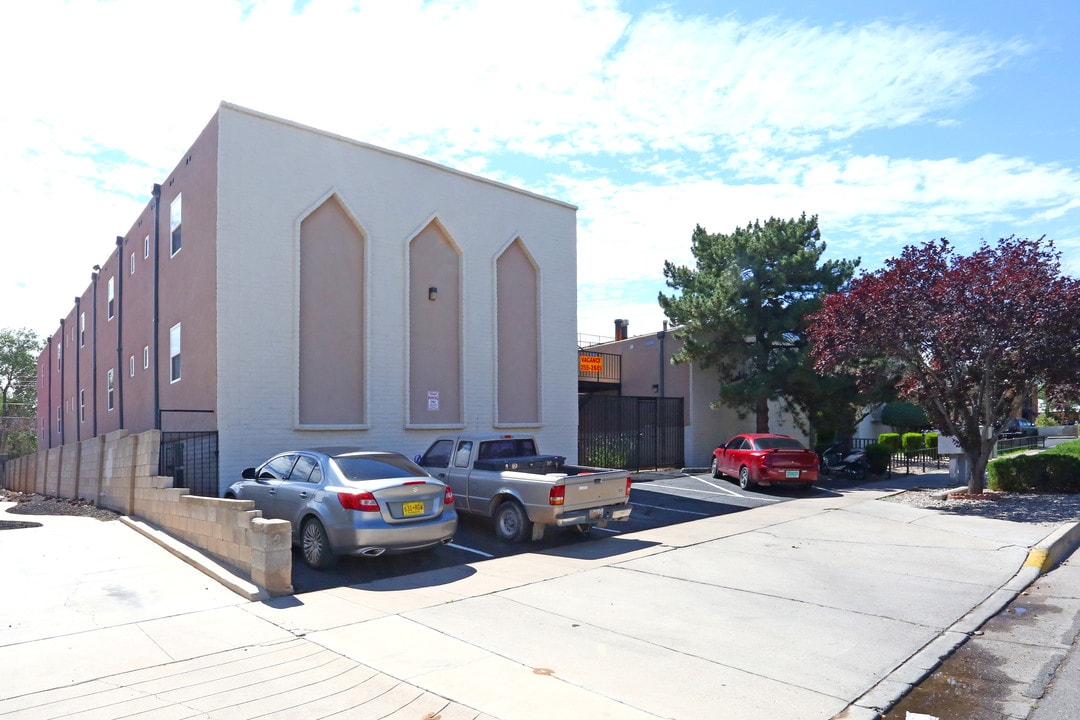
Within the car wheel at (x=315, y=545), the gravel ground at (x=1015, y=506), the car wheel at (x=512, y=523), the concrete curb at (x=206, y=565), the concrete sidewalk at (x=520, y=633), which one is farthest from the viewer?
the gravel ground at (x=1015, y=506)

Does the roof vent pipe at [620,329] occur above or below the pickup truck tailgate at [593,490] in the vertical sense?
above

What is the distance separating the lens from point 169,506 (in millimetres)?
11281

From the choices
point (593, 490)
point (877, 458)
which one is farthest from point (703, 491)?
point (593, 490)

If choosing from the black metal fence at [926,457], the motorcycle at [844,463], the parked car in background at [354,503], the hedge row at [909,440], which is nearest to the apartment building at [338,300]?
the parked car in background at [354,503]

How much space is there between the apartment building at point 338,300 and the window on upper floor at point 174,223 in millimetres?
82

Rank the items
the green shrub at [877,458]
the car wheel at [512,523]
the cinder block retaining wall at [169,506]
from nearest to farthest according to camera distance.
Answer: the cinder block retaining wall at [169,506], the car wheel at [512,523], the green shrub at [877,458]

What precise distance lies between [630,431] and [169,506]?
13905mm

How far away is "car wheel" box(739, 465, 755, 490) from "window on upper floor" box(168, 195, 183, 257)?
45.7ft

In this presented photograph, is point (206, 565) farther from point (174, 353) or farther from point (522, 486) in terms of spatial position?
point (174, 353)

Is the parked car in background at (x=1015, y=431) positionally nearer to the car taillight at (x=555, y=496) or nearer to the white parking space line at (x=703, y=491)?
the white parking space line at (x=703, y=491)

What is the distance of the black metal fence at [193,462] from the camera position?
44.3ft

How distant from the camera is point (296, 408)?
14.6 metres

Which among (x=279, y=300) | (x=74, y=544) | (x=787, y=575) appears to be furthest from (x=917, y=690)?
(x=279, y=300)

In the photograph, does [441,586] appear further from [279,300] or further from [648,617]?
[279,300]
